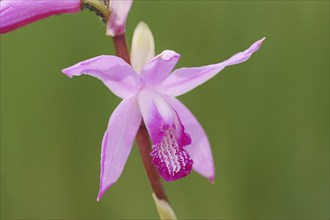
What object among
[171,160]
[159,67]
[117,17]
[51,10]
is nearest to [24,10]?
[51,10]

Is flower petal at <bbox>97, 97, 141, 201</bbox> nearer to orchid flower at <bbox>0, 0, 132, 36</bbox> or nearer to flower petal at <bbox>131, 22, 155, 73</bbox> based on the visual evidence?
flower petal at <bbox>131, 22, 155, 73</bbox>

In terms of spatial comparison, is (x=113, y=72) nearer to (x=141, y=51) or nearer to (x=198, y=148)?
(x=141, y=51)

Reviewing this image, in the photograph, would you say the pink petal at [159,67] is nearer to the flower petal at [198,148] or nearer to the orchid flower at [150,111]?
the orchid flower at [150,111]

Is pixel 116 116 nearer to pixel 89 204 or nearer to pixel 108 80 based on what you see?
pixel 108 80

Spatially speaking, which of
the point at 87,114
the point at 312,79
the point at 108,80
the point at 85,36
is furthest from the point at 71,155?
the point at 108,80

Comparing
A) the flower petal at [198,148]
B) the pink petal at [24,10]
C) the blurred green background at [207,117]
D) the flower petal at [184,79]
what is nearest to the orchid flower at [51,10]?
the pink petal at [24,10]

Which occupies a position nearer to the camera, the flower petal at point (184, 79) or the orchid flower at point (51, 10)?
the orchid flower at point (51, 10)

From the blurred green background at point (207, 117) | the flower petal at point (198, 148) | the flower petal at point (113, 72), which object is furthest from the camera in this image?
the blurred green background at point (207, 117)
